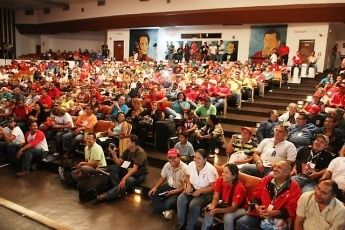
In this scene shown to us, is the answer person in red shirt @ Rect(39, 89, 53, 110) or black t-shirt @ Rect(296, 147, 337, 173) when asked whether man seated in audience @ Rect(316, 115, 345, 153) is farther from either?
person in red shirt @ Rect(39, 89, 53, 110)

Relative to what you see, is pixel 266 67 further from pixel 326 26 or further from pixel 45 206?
pixel 45 206

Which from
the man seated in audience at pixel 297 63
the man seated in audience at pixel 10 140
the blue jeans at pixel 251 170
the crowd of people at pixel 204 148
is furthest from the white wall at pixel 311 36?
the man seated in audience at pixel 10 140

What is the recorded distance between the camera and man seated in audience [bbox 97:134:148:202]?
5.08 m

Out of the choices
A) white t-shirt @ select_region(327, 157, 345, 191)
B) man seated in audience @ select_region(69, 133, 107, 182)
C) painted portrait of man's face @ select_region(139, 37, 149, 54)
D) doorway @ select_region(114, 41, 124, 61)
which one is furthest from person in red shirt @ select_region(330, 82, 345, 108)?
doorway @ select_region(114, 41, 124, 61)

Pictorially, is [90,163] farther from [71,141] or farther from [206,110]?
[206,110]

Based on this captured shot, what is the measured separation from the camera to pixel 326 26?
42.3 feet

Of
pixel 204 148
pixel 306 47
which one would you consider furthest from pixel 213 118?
pixel 306 47

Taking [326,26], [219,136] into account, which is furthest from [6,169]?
[326,26]

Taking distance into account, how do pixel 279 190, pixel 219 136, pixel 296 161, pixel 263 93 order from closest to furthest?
pixel 279 190 → pixel 296 161 → pixel 219 136 → pixel 263 93

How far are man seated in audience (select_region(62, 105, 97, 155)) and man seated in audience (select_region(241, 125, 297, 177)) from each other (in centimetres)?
351

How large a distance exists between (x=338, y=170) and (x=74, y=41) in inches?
886

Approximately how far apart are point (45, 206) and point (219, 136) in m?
3.06

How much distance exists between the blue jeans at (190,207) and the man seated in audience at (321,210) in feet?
3.93

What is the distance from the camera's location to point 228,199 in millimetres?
3855
